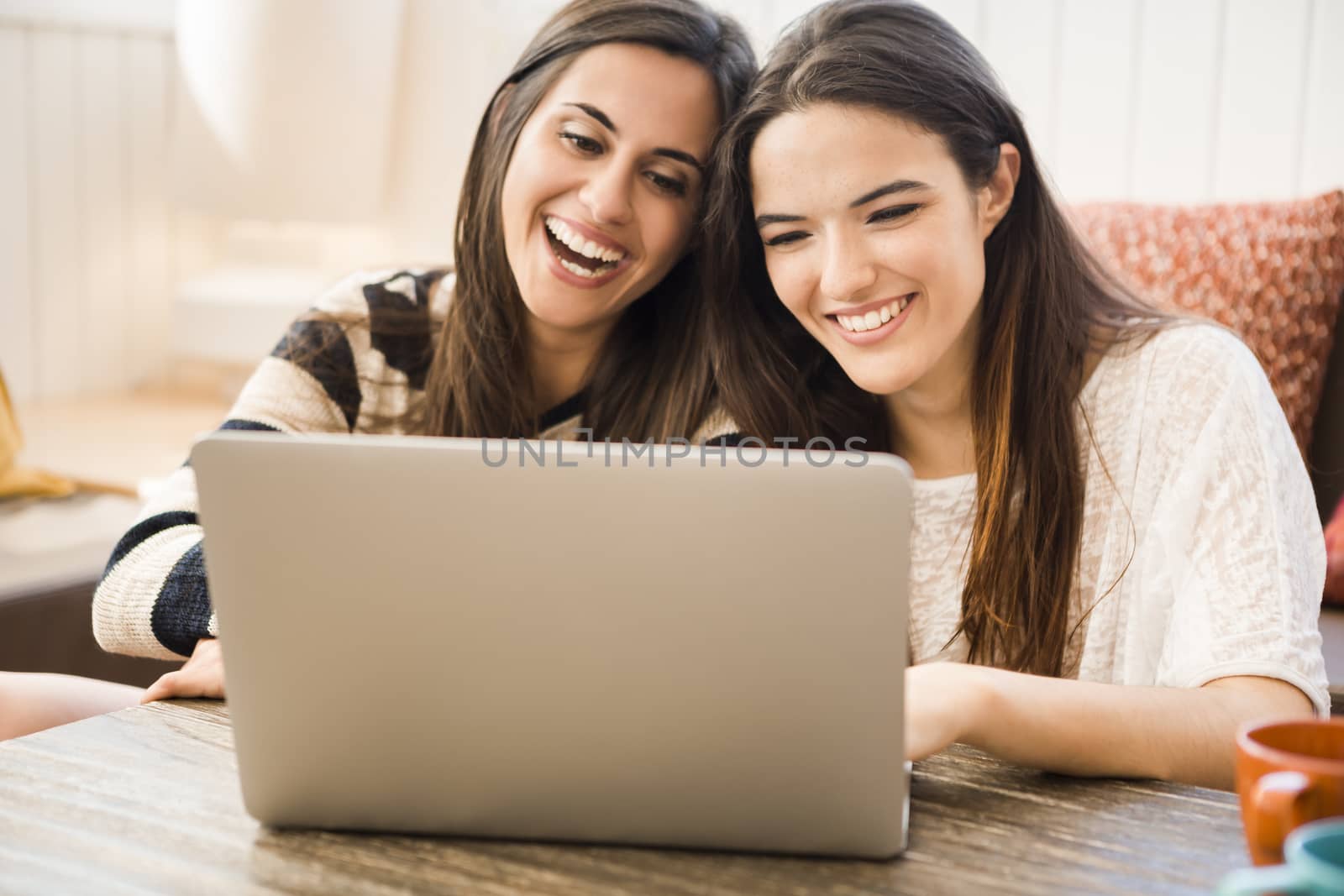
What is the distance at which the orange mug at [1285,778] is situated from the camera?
0.63m

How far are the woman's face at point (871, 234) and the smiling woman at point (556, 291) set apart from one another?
0.61 ft

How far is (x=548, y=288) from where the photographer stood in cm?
155

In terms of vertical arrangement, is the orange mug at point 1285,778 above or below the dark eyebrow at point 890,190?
below

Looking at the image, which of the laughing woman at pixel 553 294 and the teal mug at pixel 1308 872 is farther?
the laughing woman at pixel 553 294

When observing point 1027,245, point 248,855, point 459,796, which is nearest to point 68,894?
point 248,855

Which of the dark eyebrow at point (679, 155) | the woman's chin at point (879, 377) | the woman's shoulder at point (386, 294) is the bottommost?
the woman's chin at point (879, 377)

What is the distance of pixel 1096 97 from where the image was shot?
2248 mm

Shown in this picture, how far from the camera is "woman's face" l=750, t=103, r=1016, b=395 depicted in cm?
130

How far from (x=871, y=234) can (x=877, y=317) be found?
88mm

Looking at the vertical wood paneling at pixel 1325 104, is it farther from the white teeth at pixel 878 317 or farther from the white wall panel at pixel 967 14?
the white teeth at pixel 878 317

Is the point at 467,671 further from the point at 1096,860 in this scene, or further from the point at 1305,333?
the point at 1305,333

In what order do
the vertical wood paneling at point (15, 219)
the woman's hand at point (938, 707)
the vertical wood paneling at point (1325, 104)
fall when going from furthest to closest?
1. the vertical wood paneling at point (15, 219)
2. the vertical wood paneling at point (1325, 104)
3. the woman's hand at point (938, 707)

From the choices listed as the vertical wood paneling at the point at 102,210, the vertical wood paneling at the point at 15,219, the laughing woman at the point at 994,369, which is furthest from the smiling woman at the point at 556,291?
the vertical wood paneling at the point at 102,210

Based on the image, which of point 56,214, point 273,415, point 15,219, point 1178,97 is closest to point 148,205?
point 56,214
